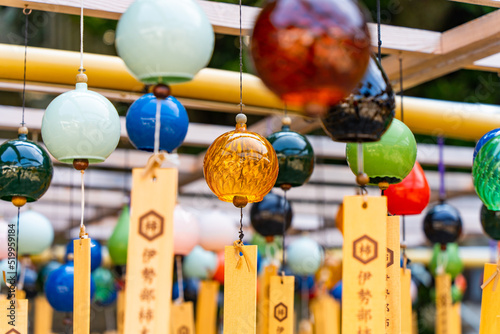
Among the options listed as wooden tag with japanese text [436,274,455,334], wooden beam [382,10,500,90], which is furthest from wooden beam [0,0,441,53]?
wooden tag with japanese text [436,274,455,334]

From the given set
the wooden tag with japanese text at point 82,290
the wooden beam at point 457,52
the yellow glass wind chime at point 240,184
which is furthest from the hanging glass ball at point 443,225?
the wooden tag with japanese text at point 82,290

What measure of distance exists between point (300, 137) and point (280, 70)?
1.04 m

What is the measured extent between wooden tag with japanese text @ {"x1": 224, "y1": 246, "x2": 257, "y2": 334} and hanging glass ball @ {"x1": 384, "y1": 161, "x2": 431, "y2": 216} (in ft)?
1.60

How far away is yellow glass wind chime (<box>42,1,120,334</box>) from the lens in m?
1.52

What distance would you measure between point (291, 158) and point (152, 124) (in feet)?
1.53

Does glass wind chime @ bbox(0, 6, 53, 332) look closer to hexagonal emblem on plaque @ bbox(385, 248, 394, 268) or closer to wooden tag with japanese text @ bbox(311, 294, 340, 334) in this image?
hexagonal emblem on plaque @ bbox(385, 248, 394, 268)

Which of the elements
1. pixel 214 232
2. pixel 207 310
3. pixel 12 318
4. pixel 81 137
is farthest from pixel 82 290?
pixel 207 310

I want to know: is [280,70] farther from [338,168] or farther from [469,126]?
[338,168]

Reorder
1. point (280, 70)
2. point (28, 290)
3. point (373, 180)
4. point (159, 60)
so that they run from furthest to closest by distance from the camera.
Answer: point (28, 290), point (373, 180), point (159, 60), point (280, 70)

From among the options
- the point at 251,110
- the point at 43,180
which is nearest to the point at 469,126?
the point at 251,110

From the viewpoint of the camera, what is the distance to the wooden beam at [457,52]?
219 cm

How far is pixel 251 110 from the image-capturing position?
2799 mm

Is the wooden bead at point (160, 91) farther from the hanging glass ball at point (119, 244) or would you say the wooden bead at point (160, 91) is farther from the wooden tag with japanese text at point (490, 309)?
the hanging glass ball at point (119, 244)

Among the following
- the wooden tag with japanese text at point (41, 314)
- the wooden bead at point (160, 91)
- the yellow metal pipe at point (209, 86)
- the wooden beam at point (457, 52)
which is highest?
the wooden beam at point (457, 52)
